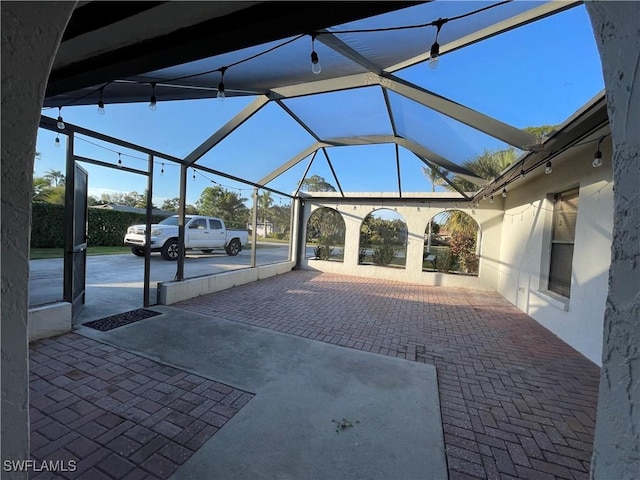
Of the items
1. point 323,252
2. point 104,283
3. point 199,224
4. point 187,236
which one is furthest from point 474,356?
point 199,224

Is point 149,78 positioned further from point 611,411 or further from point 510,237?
point 510,237

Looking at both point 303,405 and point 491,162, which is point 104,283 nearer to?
point 303,405

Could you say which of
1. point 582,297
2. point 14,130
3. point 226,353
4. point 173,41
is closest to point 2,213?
point 14,130

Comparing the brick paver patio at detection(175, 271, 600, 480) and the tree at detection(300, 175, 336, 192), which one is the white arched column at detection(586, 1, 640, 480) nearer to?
the brick paver patio at detection(175, 271, 600, 480)

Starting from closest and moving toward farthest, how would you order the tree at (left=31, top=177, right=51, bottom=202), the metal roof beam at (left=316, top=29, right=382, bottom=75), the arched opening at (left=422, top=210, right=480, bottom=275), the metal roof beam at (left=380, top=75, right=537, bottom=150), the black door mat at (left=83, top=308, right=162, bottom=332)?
the metal roof beam at (left=316, top=29, right=382, bottom=75), the metal roof beam at (left=380, top=75, right=537, bottom=150), the black door mat at (left=83, top=308, right=162, bottom=332), the arched opening at (left=422, top=210, right=480, bottom=275), the tree at (left=31, top=177, right=51, bottom=202)

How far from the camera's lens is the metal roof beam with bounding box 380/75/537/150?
11.3 ft

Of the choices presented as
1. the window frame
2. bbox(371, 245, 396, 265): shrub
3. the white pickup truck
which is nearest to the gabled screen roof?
the window frame

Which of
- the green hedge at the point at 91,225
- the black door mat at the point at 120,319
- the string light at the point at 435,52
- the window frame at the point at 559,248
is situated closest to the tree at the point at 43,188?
the green hedge at the point at 91,225

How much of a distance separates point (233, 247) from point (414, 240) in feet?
28.3

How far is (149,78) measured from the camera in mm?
3023

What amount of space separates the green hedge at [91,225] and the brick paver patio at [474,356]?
30.7 ft

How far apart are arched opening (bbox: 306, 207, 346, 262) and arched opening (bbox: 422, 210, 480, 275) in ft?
9.61

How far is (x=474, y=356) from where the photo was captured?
368 cm

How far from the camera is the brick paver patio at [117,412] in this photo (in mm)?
1804
